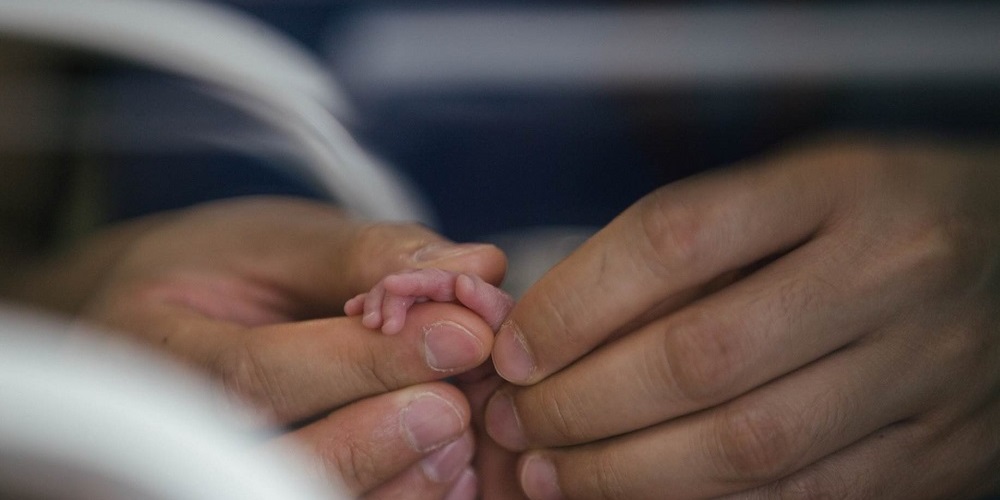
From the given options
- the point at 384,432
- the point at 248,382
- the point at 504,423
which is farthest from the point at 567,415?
the point at 248,382

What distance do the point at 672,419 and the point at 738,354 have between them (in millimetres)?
91

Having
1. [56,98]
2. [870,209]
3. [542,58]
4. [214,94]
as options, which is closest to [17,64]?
[56,98]

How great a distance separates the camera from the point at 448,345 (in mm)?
741

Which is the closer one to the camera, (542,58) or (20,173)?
(542,58)

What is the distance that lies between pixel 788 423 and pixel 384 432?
345mm

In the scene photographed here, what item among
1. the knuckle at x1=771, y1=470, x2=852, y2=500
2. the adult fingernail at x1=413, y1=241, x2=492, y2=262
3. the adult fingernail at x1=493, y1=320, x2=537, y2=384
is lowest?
the knuckle at x1=771, y1=470, x2=852, y2=500

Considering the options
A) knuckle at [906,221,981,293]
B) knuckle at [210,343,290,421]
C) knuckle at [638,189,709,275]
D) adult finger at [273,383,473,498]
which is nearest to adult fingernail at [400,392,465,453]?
adult finger at [273,383,473,498]

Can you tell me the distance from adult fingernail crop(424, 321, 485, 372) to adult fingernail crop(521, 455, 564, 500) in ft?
0.41

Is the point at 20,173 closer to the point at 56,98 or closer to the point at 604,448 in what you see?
the point at 56,98

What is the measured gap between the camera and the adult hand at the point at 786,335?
68 centimetres

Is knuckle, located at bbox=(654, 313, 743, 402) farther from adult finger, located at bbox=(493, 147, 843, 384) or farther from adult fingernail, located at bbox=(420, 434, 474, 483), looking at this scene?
adult fingernail, located at bbox=(420, 434, 474, 483)

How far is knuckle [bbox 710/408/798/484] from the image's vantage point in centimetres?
72

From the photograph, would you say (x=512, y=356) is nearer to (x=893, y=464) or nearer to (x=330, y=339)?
(x=330, y=339)

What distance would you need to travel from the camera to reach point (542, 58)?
2.21 ft
